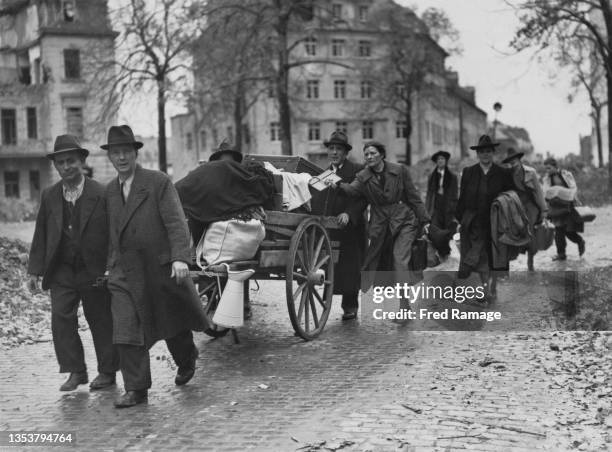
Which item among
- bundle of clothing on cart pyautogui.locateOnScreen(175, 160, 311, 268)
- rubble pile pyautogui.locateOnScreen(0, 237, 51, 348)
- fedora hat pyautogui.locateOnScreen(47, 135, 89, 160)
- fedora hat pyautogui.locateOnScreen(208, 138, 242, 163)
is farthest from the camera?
rubble pile pyautogui.locateOnScreen(0, 237, 51, 348)

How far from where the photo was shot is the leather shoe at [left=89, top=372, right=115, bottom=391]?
7363mm

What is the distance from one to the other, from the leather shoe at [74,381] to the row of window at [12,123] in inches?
2172

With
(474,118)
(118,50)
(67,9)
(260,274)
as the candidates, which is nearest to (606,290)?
(260,274)

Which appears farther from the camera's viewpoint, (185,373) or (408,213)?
(408,213)

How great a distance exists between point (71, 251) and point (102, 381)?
1.09 meters

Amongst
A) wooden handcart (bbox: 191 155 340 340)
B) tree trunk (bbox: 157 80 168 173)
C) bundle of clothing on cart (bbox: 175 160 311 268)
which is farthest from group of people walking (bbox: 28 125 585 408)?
tree trunk (bbox: 157 80 168 173)

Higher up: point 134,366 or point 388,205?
point 388,205

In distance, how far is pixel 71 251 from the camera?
7262 mm

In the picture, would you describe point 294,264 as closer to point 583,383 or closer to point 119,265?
point 119,265

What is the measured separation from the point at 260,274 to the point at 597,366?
3.32m

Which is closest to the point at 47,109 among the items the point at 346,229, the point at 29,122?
the point at 29,122

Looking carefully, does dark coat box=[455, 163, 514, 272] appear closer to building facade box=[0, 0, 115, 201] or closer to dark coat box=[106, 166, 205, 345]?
dark coat box=[106, 166, 205, 345]

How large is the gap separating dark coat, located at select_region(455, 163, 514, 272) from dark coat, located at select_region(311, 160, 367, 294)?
49.1 inches

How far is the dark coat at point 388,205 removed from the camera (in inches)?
404
